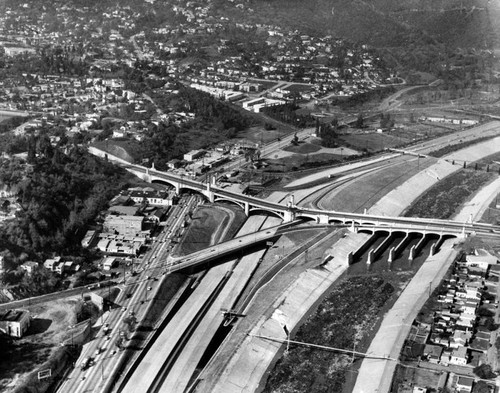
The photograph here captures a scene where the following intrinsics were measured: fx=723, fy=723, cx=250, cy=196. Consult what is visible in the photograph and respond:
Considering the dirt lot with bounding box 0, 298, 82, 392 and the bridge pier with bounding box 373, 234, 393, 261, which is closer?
the dirt lot with bounding box 0, 298, 82, 392

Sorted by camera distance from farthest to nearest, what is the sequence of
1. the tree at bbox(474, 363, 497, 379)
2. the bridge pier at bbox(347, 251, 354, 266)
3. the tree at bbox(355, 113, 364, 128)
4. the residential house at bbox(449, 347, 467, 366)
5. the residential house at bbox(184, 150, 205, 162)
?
the tree at bbox(355, 113, 364, 128) < the residential house at bbox(184, 150, 205, 162) < the bridge pier at bbox(347, 251, 354, 266) < the residential house at bbox(449, 347, 467, 366) < the tree at bbox(474, 363, 497, 379)

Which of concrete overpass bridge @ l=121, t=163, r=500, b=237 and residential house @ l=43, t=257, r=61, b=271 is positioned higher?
concrete overpass bridge @ l=121, t=163, r=500, b=237

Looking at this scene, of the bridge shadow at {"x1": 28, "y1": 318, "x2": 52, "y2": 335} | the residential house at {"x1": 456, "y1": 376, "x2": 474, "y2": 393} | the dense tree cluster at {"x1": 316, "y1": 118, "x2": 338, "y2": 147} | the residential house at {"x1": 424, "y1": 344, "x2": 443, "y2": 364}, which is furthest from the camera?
the dense tree cluster at {"x1": 316, "y1": 118, "x2": 338, "y2": 147}

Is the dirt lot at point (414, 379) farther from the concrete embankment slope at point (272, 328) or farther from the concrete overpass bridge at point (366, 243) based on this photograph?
the concrete overpass bridge at point (366, 243)

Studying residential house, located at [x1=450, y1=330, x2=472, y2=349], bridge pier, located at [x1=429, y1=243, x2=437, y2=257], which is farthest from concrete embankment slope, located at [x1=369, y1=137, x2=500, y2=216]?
residential house, located at [x1=450, y1=330, x2=472, y2=349]

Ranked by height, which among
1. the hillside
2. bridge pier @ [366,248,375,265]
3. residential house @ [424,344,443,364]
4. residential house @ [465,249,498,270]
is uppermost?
the hillside

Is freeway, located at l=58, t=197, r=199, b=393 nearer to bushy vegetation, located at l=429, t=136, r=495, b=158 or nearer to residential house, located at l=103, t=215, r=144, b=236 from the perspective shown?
residential house, located at l=103, t=215, r=144, b=236

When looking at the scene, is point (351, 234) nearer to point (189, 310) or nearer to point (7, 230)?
point (189, 310)

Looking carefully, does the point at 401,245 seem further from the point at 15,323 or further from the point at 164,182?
the point at 15,323
